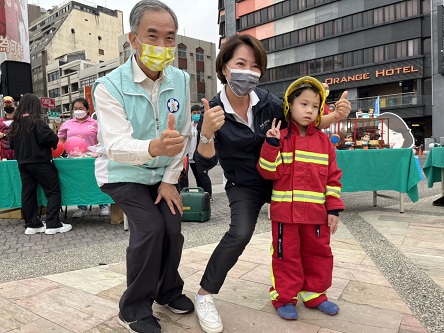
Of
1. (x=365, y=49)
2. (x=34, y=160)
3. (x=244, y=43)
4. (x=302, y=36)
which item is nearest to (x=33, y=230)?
(x=34, y=160)

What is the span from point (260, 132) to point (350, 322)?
128 cm

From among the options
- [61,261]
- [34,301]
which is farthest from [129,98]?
[61,261]

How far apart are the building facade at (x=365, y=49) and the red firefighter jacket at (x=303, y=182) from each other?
2843 cm

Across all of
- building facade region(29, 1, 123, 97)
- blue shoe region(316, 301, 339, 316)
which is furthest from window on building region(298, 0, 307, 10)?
building facade region(29, 1, 123, 97)

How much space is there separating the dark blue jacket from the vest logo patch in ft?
0.87

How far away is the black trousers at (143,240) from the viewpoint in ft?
6.66

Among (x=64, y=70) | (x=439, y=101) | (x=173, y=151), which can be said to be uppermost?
(x=64, y=70)

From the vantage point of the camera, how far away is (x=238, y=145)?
2.29m

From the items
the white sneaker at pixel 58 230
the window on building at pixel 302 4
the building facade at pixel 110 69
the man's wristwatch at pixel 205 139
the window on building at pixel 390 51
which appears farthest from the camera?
the building facade at pixel 110 69

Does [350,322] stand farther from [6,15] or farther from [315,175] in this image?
[6,15]

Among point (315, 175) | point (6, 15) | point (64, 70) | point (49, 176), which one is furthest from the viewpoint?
point (64, 70)

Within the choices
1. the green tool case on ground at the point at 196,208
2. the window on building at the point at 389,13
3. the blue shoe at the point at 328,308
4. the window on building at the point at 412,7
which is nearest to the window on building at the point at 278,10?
the window on building at the point at 389,13

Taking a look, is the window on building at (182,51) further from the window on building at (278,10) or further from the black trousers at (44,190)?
the black trousers at (44,190)

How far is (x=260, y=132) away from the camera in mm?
2338
